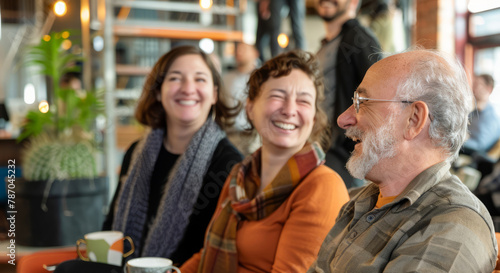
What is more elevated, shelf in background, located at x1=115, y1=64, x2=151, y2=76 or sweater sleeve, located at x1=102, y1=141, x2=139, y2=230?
shelf in background, located at x1=115, y1=64, x2=151, y2=76

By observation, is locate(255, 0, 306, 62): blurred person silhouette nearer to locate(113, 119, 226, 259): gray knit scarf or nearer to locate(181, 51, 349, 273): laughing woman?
locate(113, 119, 226, 259): gray knit scarf

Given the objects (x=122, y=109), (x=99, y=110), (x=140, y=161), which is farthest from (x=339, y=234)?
(x=122, y=109)

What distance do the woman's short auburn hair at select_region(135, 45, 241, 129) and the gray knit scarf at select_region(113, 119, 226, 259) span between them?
0.09 m

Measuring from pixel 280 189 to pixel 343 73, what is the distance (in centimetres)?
87

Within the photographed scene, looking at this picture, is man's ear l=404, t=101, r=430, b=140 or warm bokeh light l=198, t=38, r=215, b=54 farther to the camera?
warm bokeh light l=198, t=38, r=215, b=54

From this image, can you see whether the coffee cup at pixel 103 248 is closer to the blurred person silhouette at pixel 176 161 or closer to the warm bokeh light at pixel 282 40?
the blurred person silhouette at pixel 176 161

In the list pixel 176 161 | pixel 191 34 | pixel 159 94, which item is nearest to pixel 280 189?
pixel 176 161

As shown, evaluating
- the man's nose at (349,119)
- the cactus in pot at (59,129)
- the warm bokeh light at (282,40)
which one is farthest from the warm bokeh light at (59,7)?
the man's nose at (349,119)

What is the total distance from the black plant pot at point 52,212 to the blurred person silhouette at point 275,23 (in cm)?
231

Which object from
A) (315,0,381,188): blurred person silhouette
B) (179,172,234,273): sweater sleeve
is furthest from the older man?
(315,0,381,188): blurred person silhouette

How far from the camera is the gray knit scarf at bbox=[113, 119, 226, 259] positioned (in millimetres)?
1888

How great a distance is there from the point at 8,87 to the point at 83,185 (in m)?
9.43

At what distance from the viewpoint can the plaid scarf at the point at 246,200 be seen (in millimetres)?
1465

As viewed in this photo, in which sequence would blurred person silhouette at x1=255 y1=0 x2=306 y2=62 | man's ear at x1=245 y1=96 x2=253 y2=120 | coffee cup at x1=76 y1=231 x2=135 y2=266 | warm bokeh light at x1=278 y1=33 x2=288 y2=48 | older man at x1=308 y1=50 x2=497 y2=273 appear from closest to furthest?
1. older man at x1=308 y1=50 x2=497 y2=273
2. coffee cup at x1=76 y1=231 x2=135 y2=266
3. man's ear at x1=245 y1=96 x2=253 y2=120
4. blurred person silhouette at x1=255 y1=0 x2=306 y2=62
5. warm bokeh light at x1=278 y1=33 x2=288 y2=48
